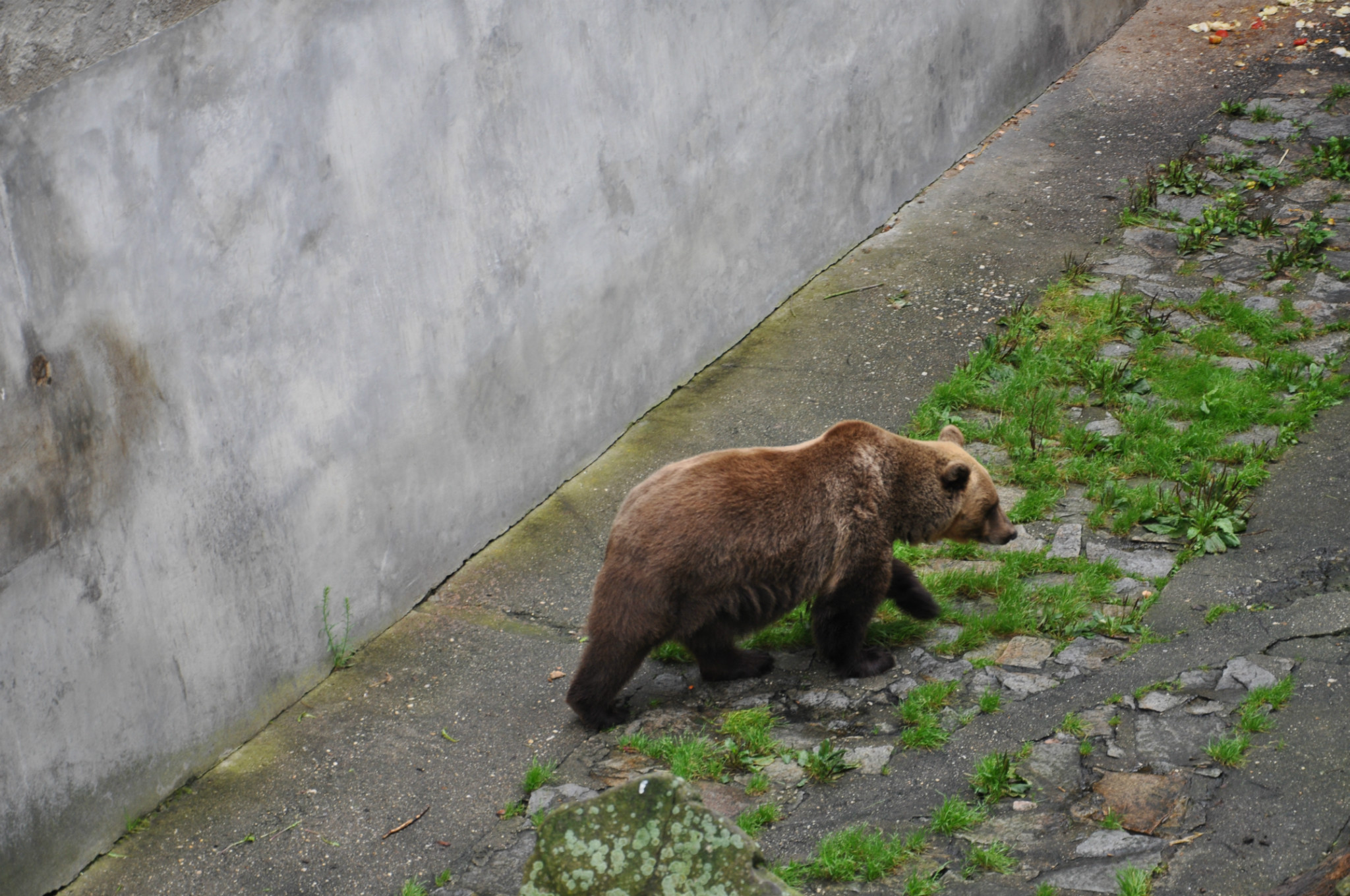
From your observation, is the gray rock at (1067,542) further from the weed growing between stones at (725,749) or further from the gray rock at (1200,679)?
the weed growing between stones at (725,749)

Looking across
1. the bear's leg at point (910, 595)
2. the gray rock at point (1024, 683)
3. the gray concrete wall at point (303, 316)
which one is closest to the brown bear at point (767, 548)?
the bear's leg at point (910, 595)

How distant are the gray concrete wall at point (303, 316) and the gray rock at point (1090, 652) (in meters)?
3.23

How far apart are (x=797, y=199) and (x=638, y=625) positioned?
4.89 meters

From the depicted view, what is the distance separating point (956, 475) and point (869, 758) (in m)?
1.41

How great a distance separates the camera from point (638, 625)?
5.14m

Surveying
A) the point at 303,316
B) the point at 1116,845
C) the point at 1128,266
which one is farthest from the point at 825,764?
the point at 1128,266

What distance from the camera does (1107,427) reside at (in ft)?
24.2

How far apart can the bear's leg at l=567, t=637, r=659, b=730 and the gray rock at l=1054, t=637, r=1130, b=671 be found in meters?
1.89

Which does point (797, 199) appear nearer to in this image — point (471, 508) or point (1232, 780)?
point (471, 508)

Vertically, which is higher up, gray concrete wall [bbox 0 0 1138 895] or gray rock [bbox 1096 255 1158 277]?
gray concrete wall [bbox 0 0 1138 895]

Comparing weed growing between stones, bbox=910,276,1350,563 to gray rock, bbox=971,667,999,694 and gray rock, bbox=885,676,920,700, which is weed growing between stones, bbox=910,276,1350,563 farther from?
gray rock, bbox=885,676,920,700

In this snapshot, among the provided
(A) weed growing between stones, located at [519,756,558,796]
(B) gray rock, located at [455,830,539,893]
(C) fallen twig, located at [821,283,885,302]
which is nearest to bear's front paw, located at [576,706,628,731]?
(A) weed growing between stones, located at [519,756,558,796]

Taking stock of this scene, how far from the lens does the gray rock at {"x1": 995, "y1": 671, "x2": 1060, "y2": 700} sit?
17.4ft

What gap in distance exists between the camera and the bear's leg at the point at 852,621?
5.49m
